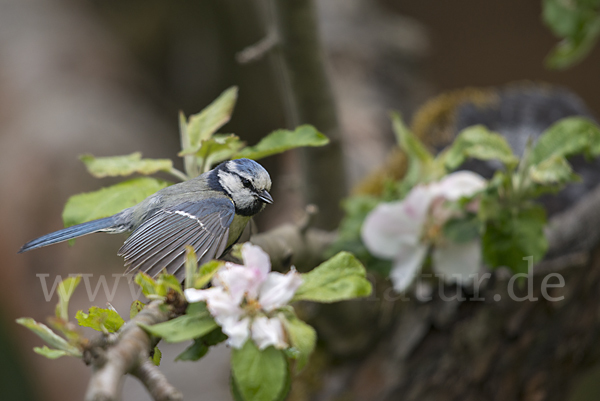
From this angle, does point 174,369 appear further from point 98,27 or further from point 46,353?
point 98,27

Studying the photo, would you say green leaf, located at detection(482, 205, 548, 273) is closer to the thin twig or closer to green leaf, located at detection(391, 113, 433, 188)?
green leaf, located at detection(391, 113, 433, 188)

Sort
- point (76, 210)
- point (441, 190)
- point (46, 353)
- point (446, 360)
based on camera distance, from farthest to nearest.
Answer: point (446, 360), point (441, 190), point (76, 210), point (46, 353)

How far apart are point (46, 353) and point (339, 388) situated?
74 centimetres

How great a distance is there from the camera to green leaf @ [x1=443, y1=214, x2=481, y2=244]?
2.20ft

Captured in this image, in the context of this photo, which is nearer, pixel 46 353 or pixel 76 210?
pixel 46 353

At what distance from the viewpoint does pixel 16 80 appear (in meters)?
1.86

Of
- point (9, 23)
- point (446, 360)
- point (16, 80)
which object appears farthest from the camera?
point (9, 23)

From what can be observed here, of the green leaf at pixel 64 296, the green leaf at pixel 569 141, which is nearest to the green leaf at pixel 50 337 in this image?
the green leaf at pixel 64 296

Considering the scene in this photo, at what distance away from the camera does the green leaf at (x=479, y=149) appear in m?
0.65

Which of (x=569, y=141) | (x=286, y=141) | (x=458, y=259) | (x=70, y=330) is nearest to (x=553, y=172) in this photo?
(x=569, y=141)

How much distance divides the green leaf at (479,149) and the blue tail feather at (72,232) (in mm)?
457

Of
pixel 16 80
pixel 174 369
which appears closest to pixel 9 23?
pixel 16 80

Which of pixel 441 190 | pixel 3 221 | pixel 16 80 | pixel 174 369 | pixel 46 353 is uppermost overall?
pixel 16 80

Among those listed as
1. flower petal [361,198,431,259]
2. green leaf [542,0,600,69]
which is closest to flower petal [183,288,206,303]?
flower petal [361,198,431,259]
